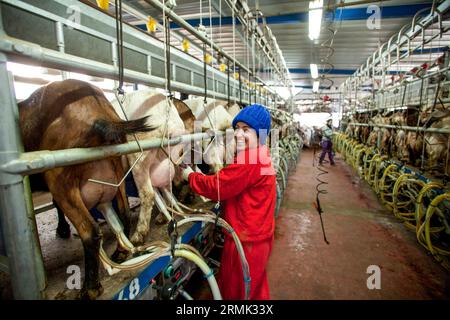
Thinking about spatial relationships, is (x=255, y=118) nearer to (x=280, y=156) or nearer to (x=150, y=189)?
(x=150, y=189)

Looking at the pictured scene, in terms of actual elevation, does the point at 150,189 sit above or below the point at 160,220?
above

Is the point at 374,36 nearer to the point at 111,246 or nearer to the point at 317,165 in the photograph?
the point at 317,165

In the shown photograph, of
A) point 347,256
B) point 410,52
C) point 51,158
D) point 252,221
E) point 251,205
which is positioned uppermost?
point 410,52

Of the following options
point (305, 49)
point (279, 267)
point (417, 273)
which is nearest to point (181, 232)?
point (279, 267)

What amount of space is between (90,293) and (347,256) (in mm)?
3278

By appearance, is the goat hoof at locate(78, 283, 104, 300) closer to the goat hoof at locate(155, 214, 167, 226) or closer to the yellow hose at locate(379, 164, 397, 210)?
the goat hoof at locate(155, 214, 167, 226)

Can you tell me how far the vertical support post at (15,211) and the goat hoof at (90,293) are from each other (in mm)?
302

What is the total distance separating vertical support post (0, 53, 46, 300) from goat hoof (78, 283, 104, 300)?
0.30m

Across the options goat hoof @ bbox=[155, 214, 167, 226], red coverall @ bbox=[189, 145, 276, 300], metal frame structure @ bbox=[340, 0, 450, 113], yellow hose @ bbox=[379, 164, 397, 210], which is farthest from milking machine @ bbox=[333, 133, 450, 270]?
goat hoof @ bbox=[155, 214, 167, 226]

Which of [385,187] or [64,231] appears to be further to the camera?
[385,187]

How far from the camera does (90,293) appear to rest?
111 cm


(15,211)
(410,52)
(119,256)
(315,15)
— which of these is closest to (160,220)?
(119,256)

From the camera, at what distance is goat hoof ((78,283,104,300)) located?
110cm
